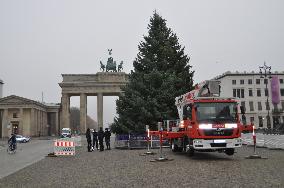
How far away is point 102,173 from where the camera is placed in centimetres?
1487

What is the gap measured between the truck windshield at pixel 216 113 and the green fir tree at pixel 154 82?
1296 centimetres

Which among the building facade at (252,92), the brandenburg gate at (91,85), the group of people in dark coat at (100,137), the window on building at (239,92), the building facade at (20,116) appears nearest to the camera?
the group of people in dark coat at (100,137)

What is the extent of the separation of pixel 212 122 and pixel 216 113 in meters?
0.51

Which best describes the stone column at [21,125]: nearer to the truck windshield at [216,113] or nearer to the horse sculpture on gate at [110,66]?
the horse sculpture on gate at [110,66]

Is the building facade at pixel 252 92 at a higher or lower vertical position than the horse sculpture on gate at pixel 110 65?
lower

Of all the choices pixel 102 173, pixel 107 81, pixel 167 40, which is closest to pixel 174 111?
pixel 167 40

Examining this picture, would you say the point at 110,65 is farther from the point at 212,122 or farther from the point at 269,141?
the point at 212,122

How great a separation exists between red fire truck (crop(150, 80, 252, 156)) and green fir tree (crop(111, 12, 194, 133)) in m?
12.3

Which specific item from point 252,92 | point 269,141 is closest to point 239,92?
point 252,92

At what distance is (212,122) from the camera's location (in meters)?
18.7

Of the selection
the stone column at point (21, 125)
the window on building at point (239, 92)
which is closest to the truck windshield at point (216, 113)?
the window on building at point (239, 92)

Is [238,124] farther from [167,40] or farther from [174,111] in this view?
[167,40]

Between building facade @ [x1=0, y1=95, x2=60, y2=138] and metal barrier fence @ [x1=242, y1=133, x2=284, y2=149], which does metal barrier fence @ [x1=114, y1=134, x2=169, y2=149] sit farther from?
building facade @ [x1=0, y1=95, x2=60, y2=138]

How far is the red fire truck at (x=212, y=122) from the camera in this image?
18.6 meters
